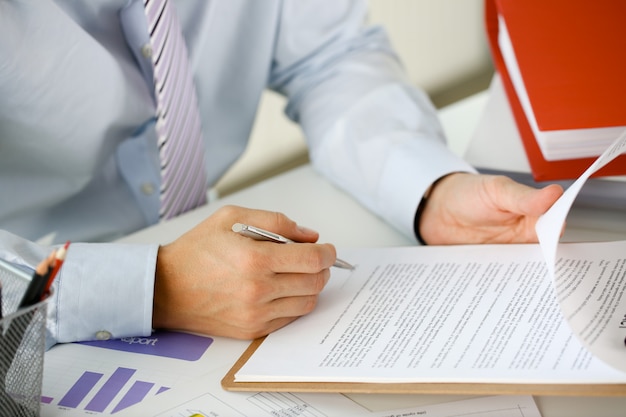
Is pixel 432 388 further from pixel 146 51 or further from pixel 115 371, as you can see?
pixel 146 51

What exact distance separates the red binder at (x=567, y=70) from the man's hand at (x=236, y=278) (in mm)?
345

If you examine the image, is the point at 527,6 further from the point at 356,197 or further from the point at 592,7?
the point at 356,197

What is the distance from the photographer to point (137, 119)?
1.06m

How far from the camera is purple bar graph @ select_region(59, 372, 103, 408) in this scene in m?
0.66

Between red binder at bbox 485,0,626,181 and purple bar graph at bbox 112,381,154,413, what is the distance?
520mm

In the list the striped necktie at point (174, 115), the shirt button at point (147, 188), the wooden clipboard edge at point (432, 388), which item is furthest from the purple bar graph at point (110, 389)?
the shirt button at point (147, 188)

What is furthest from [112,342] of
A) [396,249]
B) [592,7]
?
[592,7]

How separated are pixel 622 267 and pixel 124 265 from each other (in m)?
0.50

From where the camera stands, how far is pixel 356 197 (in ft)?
3.32

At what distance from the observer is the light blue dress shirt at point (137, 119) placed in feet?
2.44

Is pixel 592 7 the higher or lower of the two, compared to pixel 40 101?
lower

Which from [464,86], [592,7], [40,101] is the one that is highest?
[40,101]

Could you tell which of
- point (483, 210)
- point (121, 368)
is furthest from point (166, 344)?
point (483, 210)

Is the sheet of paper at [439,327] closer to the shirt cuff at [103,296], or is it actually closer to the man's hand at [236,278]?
the man's hand at [236,278]
